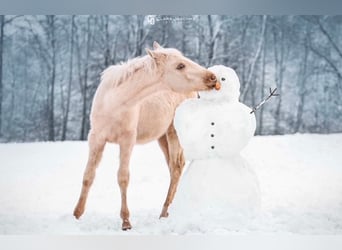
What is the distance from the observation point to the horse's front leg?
2982 millimetres

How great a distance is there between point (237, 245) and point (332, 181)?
2.01 feet

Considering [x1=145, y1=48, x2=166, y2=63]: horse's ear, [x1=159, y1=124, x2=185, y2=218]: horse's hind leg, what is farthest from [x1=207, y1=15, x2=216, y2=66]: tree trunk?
[x1=159, y1=124, x2=185, y2=218]: horse's hind leg

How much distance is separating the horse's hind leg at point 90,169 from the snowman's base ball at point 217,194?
0.44 m

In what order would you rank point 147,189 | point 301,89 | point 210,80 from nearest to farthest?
point 210,80 < point 147,189 < point 301,89

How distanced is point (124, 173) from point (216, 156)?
0.47m

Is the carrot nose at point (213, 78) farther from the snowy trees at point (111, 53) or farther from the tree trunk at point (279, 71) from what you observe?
the tree trunk at point (279, 71)

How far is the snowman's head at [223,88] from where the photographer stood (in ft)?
9.77

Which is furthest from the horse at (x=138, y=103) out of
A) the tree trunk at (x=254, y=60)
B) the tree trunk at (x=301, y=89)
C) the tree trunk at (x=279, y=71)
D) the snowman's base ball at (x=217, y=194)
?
the tree trunk at (x=301, y=89)

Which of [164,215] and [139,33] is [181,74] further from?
[164,215]

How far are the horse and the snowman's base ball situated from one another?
0.11 m

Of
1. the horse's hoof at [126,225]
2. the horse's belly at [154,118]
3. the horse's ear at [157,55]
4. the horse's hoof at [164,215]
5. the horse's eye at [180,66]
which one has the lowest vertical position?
the horse's hoof at [126,225]

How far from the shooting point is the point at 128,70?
3000 millimetres

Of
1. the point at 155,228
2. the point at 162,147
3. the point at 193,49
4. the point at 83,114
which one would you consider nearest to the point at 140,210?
the point at 155,228

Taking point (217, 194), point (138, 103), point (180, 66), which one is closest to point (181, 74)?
point (180, 66)
